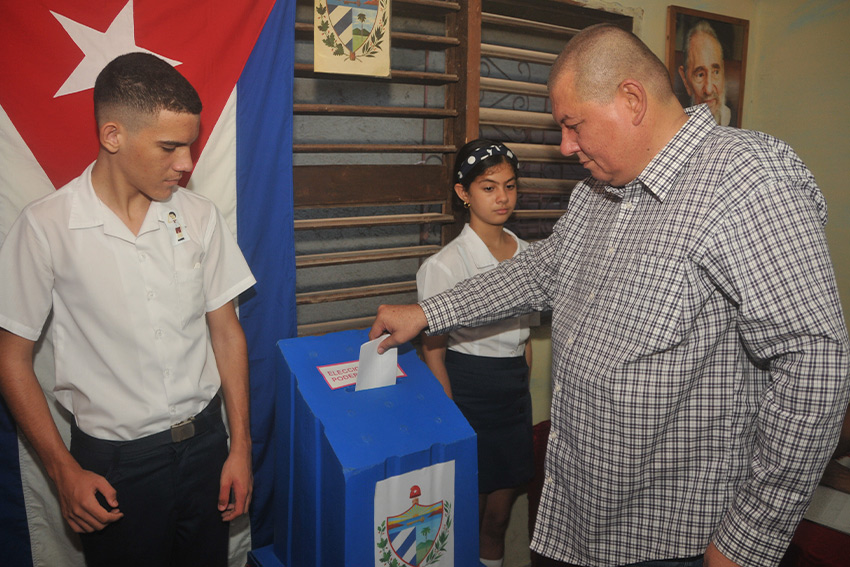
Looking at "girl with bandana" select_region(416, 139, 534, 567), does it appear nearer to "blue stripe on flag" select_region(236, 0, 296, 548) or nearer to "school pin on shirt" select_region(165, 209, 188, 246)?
"blue stripe on flag" select_region(236, 0, 296, 548)

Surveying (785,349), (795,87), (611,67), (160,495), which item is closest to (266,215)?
(160,495)

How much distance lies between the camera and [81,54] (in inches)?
66.4

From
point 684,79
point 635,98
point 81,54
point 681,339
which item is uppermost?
point 684,79

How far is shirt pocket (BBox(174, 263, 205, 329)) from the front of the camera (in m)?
1.59

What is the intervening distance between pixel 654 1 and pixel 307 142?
6.61 feet

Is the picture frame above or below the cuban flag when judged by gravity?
above

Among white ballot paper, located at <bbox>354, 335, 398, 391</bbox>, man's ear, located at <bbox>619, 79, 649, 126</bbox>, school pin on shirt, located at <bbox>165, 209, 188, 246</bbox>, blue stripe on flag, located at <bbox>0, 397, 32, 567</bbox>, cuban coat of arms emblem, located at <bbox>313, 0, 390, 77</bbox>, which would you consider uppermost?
cuban coat of arms emblem, located at <bbox>313, 0, 390, 77</bbox>

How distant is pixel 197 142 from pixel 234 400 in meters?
0.86

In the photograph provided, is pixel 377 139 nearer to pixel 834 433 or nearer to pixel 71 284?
pixel 71 284

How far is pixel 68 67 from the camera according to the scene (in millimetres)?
1675

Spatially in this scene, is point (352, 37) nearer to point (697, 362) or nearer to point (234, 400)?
point (234, 400)

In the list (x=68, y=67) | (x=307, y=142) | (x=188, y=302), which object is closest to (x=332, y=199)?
(x=307, y=142)

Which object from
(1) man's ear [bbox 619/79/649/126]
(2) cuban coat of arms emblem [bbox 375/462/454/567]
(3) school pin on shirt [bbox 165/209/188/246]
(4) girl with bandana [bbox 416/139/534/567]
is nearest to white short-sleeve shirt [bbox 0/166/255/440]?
(3) school pin on shirt [bbox 165/209/188/246]

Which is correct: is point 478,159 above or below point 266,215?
above
